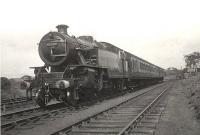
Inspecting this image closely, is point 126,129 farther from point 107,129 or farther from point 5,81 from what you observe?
point 5,81

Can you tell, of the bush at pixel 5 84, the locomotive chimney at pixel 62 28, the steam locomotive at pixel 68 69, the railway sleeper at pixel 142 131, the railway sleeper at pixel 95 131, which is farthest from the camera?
the bush at pixel 5 84

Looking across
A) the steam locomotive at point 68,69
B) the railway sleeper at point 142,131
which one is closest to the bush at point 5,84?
the steam locomotive at point 68,69

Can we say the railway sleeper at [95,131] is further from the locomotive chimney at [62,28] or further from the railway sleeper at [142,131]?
the locomotive chimney at [62,28]

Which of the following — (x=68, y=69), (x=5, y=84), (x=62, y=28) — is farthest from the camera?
(x=5, y=84)

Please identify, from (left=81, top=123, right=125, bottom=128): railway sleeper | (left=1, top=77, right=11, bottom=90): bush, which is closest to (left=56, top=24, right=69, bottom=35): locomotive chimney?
(left=81, top=123, right=125, bottom=128): railway sleeper

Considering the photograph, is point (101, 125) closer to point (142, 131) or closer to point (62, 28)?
point (142, 131)

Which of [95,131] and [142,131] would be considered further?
[95,131]

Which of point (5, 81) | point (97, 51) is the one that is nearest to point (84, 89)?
point (97, 51)

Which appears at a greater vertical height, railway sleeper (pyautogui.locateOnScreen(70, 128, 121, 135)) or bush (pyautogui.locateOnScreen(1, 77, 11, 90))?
bush (pyautogui.locateOnScreen(1, 77, 11, 90))

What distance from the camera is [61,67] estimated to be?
13219mm

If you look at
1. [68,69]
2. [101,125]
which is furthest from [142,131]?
[68,69]

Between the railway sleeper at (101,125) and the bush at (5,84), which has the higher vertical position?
the bush at (5,84)

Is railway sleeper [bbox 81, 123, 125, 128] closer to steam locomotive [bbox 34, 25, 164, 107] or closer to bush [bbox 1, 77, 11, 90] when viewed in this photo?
steam locomotive [bbox 34, 25, 164, 107]

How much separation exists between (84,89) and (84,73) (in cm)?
88
